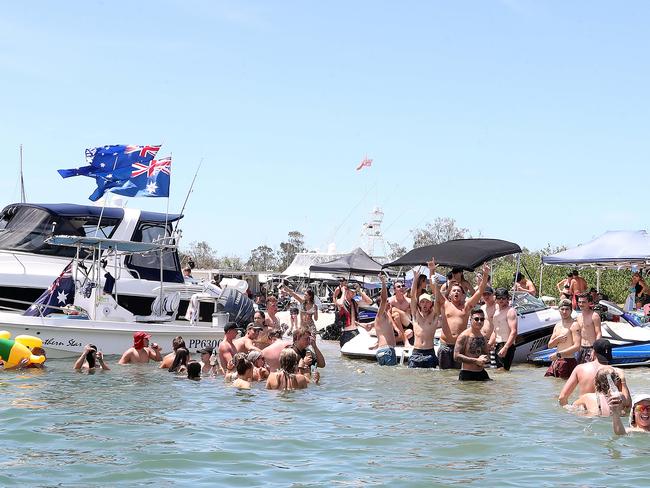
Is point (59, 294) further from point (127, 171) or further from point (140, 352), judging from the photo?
point (127, 171)

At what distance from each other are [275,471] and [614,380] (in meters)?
3.82

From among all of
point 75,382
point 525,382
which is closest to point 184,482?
point 75,382

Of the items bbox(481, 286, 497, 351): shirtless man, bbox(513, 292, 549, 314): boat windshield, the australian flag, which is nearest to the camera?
bbox(481, 286, 497, 351): shirtless man

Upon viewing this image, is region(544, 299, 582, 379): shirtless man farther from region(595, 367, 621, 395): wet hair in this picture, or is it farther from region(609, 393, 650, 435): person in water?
region(609, 393, 650, 435): person in water

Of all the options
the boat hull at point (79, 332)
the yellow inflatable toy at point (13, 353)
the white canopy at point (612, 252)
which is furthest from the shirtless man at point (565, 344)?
the yellow inflatable toy at point (13, 353)

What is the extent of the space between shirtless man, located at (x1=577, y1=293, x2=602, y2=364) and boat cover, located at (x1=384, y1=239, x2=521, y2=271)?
3.61 meters

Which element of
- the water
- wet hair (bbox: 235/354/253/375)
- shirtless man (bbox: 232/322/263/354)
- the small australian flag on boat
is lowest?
the water

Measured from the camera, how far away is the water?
791 centimetres

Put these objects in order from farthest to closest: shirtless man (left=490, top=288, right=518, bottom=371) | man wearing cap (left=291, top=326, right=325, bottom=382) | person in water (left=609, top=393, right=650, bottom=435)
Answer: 1. shirtless man (left=490, top=288, right=518, bottom=371)
2. man wearing cap (left=291, top=326, right=325, bottom=382)
3. person in water (left=609, top=393, right=650, bottom=435)

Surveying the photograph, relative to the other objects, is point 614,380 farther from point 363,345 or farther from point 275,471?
point 363,345

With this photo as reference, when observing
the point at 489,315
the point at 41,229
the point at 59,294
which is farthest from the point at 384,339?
the point at 41,229

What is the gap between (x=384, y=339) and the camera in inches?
663

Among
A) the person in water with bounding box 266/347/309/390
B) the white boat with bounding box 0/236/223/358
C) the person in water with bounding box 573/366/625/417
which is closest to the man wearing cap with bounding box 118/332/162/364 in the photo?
the white boat with bounding box 0/236/223/358

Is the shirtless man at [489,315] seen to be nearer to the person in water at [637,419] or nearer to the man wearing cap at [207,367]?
the man wearing cap at [207,367]
